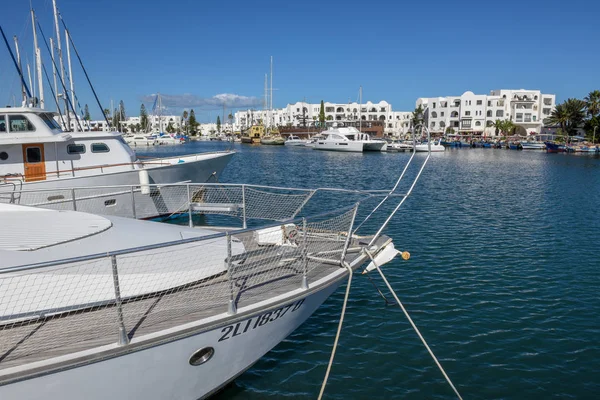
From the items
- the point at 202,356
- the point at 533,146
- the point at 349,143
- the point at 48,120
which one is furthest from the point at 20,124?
the point at 533,146

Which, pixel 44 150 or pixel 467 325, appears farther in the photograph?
pixel 44 150

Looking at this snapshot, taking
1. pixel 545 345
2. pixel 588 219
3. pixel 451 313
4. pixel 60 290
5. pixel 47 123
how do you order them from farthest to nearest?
pixel 588 219, pixel 47 123, pixel 451 313, pixel 545 345, pixel 60 290

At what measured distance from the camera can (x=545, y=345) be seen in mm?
9375

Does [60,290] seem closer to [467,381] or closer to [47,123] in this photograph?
[467,381]

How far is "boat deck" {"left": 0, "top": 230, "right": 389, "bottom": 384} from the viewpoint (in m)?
5.06

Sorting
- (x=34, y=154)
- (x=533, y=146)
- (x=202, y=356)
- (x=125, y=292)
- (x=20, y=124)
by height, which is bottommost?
(x=202, y=356)

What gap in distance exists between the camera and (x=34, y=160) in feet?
60.3

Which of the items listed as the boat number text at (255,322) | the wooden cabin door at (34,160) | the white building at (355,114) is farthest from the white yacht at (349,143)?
the boat number text at (255,322)

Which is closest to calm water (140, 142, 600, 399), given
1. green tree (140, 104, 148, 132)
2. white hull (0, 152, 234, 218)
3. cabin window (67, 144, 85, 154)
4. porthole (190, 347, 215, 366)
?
porthole (190, 347, 215, 366)

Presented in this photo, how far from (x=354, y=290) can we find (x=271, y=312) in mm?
5912

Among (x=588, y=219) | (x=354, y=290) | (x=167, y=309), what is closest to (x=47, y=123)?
(x=354, y=290)

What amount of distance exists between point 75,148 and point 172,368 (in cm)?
1612

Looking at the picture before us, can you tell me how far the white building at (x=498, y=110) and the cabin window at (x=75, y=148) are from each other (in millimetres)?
114727

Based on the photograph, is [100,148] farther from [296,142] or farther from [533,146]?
[296,142]
